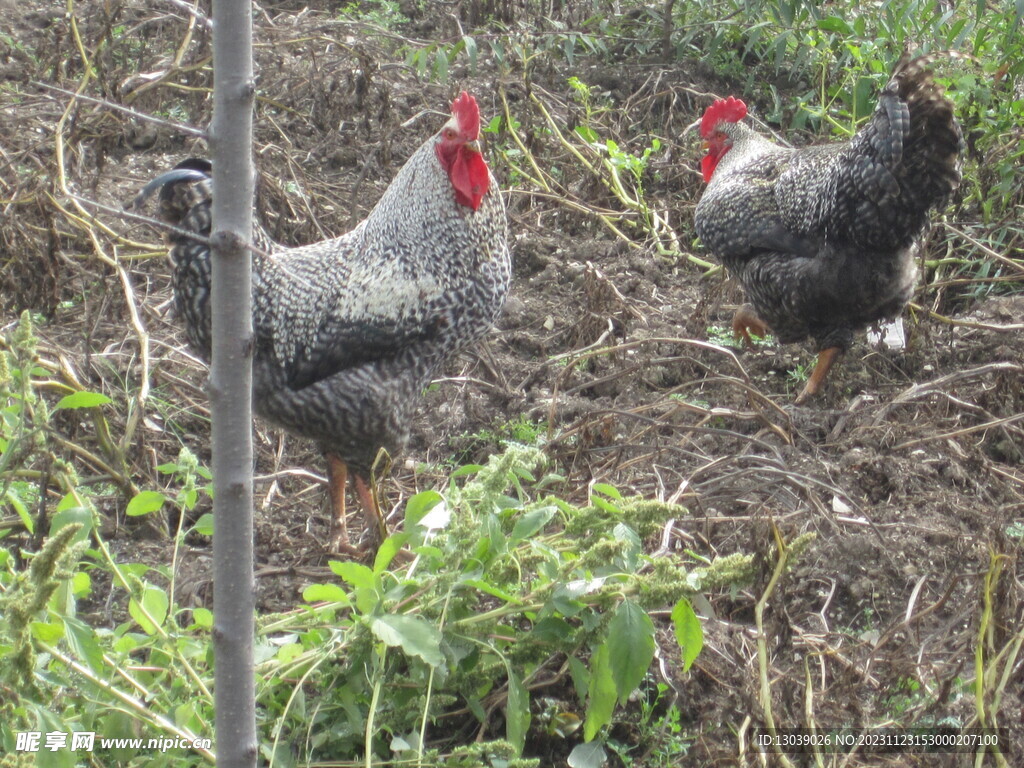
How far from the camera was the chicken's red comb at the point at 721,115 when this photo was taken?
632 cm

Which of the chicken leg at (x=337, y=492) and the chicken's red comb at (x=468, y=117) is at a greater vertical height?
the chicken's red comb at (x=468, y=117)

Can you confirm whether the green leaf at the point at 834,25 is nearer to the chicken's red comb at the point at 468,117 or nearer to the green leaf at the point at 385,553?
the chicken's red comb at the point at 468,117

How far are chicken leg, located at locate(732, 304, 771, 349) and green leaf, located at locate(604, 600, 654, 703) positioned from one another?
3717 millimetres

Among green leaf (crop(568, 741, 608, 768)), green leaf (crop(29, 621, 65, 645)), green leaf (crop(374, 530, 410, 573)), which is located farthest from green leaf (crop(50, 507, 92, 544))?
green leaf (crop(568, 741, 608, 768))

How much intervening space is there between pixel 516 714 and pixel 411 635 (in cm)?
35

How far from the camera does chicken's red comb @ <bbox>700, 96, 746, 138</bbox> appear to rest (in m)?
6.32

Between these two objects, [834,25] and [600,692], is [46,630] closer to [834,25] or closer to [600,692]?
[600,692]

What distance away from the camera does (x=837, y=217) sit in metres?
5.00

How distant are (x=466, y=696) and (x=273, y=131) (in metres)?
5.67

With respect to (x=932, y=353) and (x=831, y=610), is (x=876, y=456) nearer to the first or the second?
(x=831, y=610)

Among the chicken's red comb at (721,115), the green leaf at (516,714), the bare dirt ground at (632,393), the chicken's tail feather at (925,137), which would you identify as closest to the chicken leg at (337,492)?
the bare dirt ground at (632,393)

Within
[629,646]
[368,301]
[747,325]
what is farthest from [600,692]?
[747,325]

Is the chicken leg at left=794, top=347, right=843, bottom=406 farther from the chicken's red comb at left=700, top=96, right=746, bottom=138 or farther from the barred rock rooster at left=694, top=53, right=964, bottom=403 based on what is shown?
the chicken's red comb at left=700, top=96, right=746, bottom=138

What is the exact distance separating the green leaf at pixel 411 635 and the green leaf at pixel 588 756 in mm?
526
